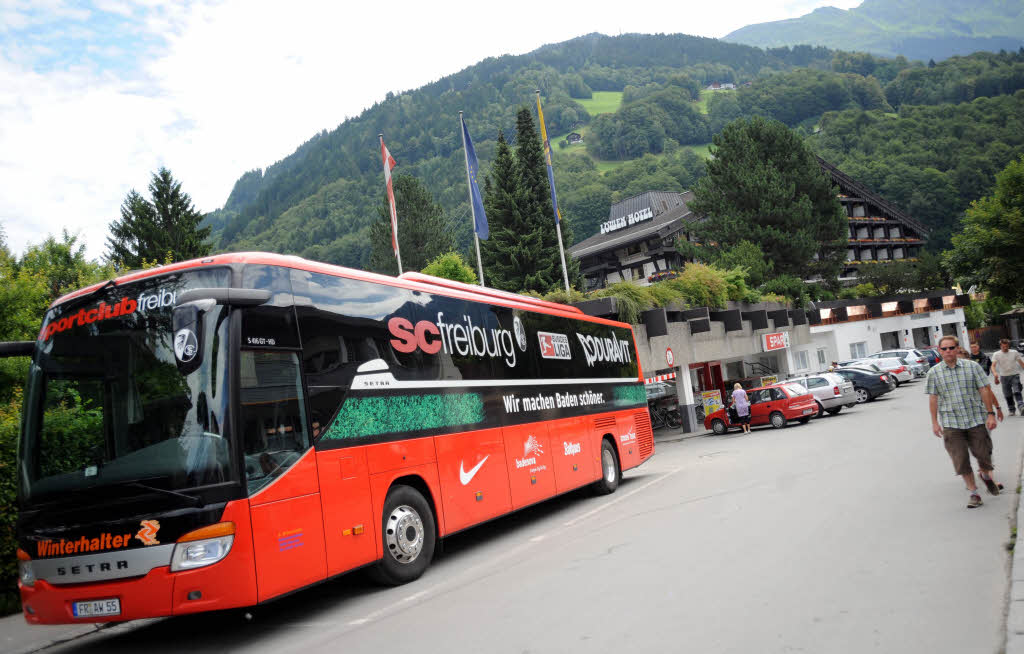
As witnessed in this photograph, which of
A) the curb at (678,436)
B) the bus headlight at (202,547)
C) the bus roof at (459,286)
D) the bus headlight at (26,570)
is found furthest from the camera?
the curb at (678,436)

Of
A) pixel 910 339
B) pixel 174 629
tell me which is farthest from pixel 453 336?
pixel 910 339

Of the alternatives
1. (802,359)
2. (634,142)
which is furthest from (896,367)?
(634,142)

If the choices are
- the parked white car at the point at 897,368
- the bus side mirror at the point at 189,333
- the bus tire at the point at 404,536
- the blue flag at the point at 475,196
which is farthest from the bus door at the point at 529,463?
the parked white car at the point at 897,368

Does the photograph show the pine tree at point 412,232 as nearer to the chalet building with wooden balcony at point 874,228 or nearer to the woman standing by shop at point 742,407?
the chalet building with wooden balcony at point 874,228

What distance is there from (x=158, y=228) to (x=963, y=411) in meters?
50.5

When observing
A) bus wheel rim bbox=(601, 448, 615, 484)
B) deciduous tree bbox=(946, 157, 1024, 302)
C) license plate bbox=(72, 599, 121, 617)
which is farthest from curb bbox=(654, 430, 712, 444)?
license plate bbox=(72, 599, 121, 617)

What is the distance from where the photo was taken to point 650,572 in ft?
24.5

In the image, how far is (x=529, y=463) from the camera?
1191 centimetres

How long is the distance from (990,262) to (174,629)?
42.8 metres

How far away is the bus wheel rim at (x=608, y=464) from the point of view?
15281 mm

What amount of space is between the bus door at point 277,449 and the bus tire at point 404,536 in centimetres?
121

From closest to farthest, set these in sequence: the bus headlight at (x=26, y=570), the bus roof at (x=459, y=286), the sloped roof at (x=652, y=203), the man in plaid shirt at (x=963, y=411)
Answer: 1. the bus headlight at (x=26, y=570)
2. the man in plaid shirt at (x=963, y=411)
3. the bus roof at (x=459, y=286)
4. the sloped roof at (x=652, y=203)

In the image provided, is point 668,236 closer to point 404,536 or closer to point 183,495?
point 404,536

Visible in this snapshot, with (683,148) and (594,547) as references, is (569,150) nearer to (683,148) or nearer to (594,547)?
(683,148)
